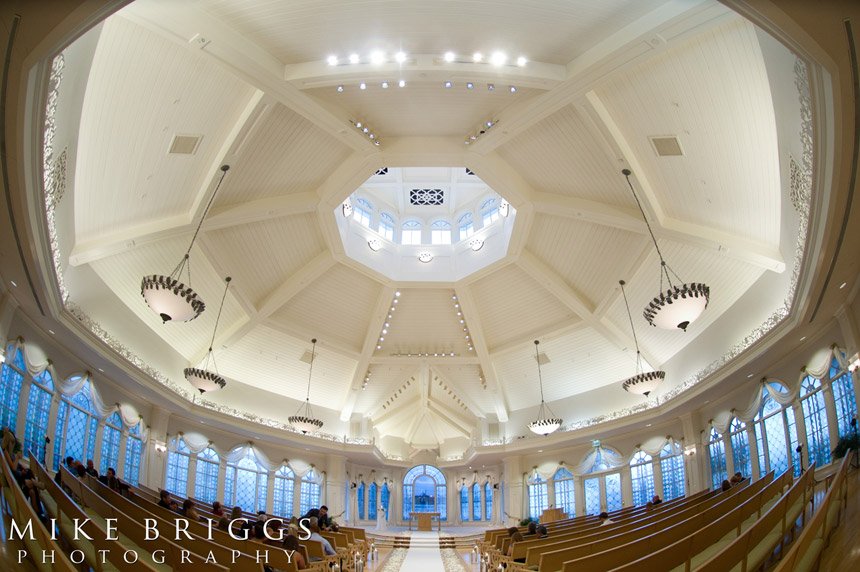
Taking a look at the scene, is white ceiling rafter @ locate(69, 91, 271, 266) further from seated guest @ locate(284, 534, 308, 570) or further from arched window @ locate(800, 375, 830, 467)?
arched window @ locate(800, 375, 830, 467)

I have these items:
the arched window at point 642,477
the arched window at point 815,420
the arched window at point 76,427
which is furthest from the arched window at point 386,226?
the arched window at point 815,420

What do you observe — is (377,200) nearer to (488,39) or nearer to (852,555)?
(488,39)

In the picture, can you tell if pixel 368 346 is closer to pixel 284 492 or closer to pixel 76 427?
pixel 284 492

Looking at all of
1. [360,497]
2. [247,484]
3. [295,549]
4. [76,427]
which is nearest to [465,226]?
[247,484]

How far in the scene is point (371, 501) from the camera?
2827cm

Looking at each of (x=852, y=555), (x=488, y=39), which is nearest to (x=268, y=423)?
(x=488, y=39)

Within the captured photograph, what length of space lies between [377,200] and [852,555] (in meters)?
19.3

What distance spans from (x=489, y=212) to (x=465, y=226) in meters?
1.33

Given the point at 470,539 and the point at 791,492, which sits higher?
the point at 791,492

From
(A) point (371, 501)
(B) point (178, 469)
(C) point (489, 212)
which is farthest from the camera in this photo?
(A) point (371, 501)

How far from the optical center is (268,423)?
2219 cm

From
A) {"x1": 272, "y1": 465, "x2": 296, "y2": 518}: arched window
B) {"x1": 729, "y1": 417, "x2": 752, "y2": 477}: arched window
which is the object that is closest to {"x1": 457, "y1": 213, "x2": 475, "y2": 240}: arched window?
{"x1": 729, "y1": 417, "x2": 752, "y2": 477}: arched window

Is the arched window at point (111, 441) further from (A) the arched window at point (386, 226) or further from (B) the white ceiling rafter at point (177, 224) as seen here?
(A) the arched window at point (386, 226)

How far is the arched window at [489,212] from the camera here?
21438 mm
